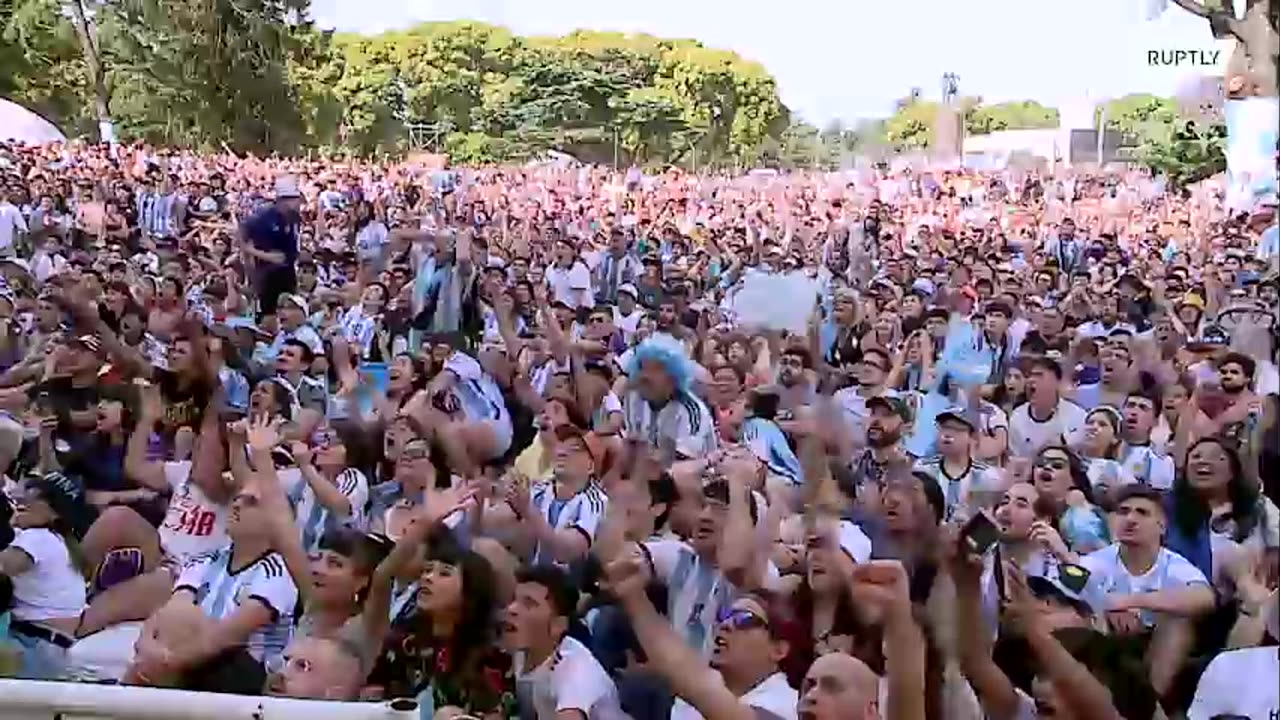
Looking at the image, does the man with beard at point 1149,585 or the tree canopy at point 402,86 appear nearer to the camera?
the man with beard at point 1149,585

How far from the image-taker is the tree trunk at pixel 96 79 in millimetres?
2984

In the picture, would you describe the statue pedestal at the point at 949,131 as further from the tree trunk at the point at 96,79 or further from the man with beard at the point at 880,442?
the tree trunk at the point at 96,79

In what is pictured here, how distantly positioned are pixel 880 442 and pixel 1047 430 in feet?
0.94

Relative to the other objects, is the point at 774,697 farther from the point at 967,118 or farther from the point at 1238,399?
the point at 967,118

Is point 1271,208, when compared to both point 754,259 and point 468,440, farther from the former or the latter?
point 468,440

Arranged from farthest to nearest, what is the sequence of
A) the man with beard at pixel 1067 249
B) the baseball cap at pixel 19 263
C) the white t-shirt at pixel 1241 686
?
the baseball cap at pixel 19 263, the man with beard at pixel 1067 249, the white t-shirt at pixel 1241 686

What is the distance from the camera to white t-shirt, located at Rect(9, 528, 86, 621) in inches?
117

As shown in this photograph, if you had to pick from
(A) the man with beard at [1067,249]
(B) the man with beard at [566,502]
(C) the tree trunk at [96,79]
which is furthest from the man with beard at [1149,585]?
(C) the tree trunk at [96,79]

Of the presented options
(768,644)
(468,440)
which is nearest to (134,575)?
(468,440)

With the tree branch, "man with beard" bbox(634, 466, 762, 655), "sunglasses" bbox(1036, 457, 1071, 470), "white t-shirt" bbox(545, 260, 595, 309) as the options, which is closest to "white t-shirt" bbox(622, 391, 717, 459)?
"man with beard" bbox(634, 466, 762, 655)

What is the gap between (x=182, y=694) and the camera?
2.83 m

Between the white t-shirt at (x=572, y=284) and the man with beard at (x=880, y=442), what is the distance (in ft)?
1.92

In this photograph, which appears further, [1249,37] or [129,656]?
[129,656]

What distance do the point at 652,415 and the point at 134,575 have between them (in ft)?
3.45
